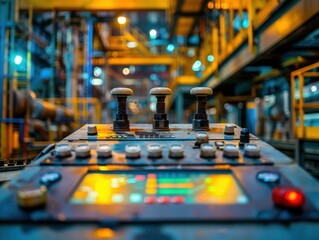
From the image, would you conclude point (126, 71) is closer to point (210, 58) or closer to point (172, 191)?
point (210, 58)

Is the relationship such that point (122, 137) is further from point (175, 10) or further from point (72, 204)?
point (175, 10)

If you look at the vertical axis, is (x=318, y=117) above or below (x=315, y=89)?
below

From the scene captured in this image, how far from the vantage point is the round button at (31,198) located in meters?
0.65

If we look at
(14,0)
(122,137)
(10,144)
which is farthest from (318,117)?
(14,0)

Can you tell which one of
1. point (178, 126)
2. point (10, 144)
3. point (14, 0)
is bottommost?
point (10, 144)

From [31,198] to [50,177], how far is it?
13cm

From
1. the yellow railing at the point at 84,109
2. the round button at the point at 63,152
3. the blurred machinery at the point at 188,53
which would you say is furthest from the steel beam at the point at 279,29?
the yellow railing at the point at 84,109

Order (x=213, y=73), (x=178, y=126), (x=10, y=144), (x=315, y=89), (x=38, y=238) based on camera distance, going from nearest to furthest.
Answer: (x=38, y=238), (x=178, y=126), (x=315, y=89), (x=10, y=144), (x=213, y=73)

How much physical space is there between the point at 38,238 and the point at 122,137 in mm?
567

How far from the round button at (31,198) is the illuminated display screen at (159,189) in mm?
78

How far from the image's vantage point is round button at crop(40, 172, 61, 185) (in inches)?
30.1

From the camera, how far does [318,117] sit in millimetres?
3090

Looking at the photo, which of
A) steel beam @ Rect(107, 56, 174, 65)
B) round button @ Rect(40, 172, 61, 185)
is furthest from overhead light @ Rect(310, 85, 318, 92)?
steel beam @ Rect(107, 56, 174, 65)

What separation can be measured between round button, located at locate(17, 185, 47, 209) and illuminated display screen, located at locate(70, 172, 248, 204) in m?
0.08
